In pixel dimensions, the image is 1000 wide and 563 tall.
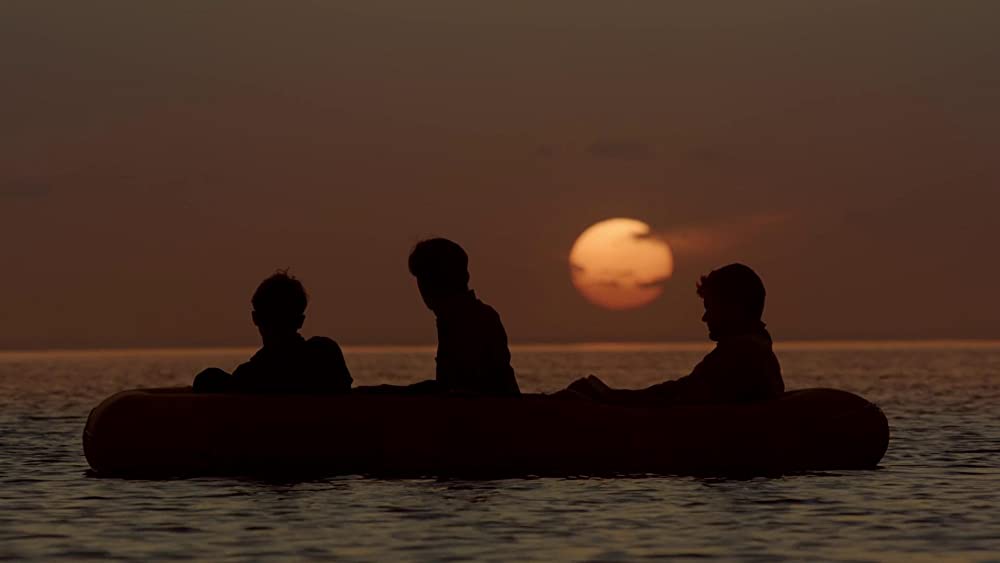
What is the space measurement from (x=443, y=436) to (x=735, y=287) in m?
2.67

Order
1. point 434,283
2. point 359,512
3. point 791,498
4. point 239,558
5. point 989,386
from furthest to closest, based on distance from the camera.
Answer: point 989,386, point 434,283, point 791,498, point 359,512, point 239,558

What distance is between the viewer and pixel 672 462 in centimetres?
1437

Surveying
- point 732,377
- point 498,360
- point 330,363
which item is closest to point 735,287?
point 732,377

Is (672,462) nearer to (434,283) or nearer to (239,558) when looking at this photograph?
(434,283)

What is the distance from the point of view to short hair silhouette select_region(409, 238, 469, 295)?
14.0 m

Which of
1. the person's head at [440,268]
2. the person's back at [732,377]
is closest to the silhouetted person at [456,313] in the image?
the person's head at [440,268]

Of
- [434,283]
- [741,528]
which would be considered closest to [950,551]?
[741,528]

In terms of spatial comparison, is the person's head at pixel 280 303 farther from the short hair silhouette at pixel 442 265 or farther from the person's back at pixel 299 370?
the short hair silhouette at pixel 442 265

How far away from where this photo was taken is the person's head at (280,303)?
14039 mm

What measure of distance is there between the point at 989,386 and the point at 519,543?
35.4m

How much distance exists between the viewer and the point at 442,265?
1402 cm

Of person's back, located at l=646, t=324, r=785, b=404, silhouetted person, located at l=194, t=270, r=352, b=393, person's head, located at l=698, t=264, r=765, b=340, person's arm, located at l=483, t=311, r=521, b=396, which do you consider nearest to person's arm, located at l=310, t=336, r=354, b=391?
silhouetted person, located at l=194, t=270, r=352, b=393

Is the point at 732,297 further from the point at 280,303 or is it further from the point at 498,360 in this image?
the point at 280,303

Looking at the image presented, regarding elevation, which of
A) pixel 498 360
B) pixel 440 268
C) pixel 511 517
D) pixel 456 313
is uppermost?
pixel 440 268
